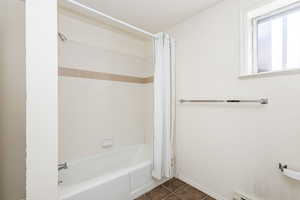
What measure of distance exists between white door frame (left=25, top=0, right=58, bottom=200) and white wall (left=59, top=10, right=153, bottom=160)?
1004mm

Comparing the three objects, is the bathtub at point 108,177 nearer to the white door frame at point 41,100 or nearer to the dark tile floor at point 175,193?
the dark tile floor at point 175,193

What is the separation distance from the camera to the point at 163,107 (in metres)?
1.85

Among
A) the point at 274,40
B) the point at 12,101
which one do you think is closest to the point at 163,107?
the point at 274,40

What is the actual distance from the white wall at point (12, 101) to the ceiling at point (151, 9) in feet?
2.29

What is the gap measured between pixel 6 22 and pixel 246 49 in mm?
2333

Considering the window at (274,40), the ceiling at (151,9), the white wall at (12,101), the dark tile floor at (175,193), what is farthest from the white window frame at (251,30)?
the white wall at (12,101)

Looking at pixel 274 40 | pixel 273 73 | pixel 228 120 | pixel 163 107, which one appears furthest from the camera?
pixel 163 107

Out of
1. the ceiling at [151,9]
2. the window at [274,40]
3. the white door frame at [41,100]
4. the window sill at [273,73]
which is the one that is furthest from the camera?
the ceiling at [151,9]

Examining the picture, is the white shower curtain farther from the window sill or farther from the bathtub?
the window sill

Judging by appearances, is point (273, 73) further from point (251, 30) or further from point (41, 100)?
point (41, 100)

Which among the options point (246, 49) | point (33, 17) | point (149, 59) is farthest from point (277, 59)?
point (33, 17)

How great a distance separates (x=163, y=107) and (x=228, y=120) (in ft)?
2.47

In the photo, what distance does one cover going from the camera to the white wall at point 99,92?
5.78ft

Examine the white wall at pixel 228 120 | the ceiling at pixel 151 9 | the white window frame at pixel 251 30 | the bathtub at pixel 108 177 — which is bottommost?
the bathtub at pixel 108 177
